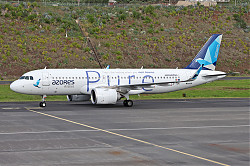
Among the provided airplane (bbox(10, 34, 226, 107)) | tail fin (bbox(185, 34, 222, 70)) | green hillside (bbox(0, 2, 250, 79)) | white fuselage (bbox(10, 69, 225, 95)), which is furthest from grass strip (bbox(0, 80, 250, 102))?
green hillside (bbox(0, 2, 250, 79))

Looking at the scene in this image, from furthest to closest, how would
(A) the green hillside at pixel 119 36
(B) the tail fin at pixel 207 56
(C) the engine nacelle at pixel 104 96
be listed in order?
(A) the green hillside at pixel 119 36 < (B) the tail fin at pixel 207 56 < (C) the engine nacelle at pixel 104 96

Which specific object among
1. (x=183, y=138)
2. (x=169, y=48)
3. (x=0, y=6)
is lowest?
(x=183, y=138)

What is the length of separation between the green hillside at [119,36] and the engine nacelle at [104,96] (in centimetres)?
4756

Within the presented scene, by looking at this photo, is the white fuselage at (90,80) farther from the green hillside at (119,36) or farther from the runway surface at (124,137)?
the green hillside at (119,36)

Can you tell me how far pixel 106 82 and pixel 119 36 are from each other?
6688 cm

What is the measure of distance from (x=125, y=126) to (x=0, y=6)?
3736 inches

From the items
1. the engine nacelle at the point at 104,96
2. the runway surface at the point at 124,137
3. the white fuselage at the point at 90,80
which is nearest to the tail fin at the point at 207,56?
the white fuselage at the point at 90,80

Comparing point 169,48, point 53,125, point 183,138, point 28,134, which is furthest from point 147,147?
point 169,48

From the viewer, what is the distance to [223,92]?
66.2m

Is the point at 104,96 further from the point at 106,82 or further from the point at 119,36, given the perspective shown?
the point at 119,36

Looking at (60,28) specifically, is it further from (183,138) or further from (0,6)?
(183,138)

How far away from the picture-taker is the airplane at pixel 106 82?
4447 centimetres

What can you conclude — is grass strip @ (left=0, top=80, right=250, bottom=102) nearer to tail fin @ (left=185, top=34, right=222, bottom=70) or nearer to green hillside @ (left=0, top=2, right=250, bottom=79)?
tail fin @ (left=185, top=34, right=222, bottom=70)

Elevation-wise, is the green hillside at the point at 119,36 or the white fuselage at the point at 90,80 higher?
the green hillside at the point at 119,36
